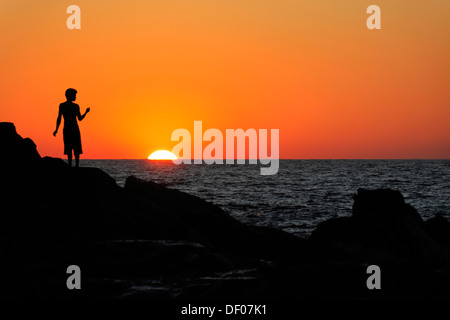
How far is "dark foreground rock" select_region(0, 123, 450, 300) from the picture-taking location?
27.6ft

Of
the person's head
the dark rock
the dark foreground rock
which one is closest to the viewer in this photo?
the dark foreground rock

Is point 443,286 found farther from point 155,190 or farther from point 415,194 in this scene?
point 415,194

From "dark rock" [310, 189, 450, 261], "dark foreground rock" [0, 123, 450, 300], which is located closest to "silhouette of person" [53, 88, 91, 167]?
"dark foreground rock" [0, 123, 450, 300]

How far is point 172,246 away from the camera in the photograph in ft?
35.7

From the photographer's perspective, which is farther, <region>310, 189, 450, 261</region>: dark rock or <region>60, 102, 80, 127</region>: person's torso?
<region>60, 102, 80, 127</region>: person's torso

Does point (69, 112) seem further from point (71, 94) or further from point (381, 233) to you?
point (381, 233)

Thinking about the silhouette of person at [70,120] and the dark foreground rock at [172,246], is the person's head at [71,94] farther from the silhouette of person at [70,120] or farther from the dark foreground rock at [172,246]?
the dark foreground rock at [172,246]

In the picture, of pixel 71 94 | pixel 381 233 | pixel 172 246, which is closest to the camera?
pixel 172 246

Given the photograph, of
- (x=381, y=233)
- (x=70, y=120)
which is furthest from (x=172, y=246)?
(x=381, y=233)

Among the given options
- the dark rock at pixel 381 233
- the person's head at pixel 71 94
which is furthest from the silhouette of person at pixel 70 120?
the dark rock at pixel 381 233

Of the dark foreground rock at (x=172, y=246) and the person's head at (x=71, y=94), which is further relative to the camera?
the person's head at (x=71, y=94)

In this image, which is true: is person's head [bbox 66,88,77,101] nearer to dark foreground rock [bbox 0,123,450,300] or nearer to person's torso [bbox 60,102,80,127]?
person's torso [bbox 60,102,80,127]

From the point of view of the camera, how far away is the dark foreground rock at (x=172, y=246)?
27.6ft
